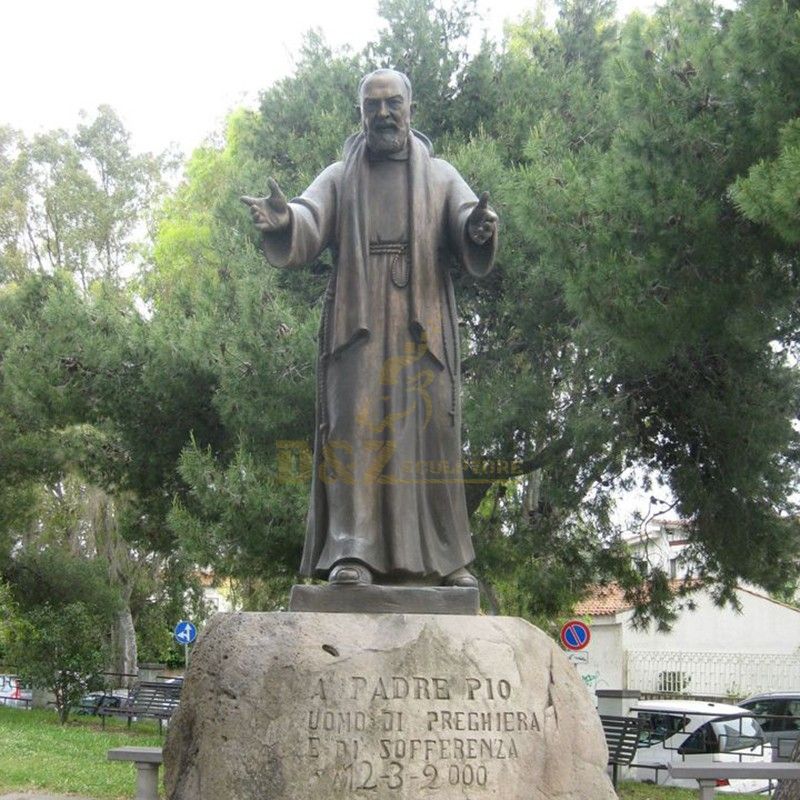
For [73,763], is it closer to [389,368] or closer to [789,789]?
[789,789]

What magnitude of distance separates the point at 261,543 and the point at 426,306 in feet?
20.0

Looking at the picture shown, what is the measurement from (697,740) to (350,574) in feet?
35.0

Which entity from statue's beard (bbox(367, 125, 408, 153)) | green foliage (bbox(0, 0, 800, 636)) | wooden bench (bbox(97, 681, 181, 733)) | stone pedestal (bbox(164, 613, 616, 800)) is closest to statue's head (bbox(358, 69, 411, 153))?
statue's beard (bbox(367, 125, 408, 153))

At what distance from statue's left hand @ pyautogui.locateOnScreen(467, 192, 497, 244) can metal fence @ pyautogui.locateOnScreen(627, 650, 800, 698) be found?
2055 cm

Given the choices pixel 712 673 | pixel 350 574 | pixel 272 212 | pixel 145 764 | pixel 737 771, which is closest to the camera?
pixel 350 574

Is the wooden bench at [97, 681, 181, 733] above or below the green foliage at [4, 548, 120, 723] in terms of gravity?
below

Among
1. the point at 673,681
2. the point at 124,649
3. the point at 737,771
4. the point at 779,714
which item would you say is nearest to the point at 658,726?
the point at 779,714

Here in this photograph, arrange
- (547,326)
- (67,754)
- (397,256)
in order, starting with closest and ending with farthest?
1. (397,256)
2. (547,326)
3. (67,754)

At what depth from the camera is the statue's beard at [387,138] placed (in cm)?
534

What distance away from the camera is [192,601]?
103 ft

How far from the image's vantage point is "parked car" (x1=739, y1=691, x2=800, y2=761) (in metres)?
15.6

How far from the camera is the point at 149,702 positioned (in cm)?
1867

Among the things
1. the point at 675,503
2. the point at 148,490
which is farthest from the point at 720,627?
the point at 148,490

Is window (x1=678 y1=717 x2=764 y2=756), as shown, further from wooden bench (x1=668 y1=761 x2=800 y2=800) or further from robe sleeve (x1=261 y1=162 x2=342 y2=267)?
robe sleeve (x1=261 y1=162 x2=342 y2=267)
